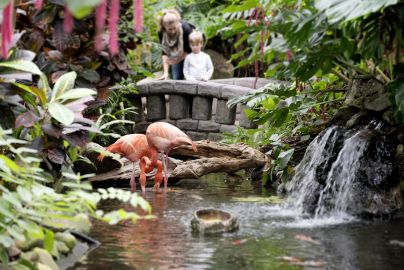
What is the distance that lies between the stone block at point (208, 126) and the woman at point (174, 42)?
3.34ft

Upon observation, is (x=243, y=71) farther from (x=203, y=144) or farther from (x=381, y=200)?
(x=381, y=200)

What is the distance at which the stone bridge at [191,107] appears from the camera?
10.1 metres

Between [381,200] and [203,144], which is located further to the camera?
[203,144]

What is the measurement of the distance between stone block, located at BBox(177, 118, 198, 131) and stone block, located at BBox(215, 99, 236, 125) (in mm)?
371

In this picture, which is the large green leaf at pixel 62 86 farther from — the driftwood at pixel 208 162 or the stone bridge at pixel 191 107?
the stone bridge at pixel 191 107

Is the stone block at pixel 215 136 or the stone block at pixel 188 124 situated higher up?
the stone block at pixel 188 124

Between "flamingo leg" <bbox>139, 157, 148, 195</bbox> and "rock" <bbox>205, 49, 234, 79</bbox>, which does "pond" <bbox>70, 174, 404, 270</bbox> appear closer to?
"flamingo leg" <bbox>139, 157, 148, 195</bbox>

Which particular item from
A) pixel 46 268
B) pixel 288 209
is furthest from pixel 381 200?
pixel 46 268

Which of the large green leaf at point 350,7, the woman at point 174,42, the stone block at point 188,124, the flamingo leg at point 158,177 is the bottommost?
the flamingo leg at point 158,177

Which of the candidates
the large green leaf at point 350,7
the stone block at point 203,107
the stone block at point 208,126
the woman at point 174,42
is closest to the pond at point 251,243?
the large green leaf at point 350,7

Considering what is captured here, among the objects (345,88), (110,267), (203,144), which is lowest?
(110,267)

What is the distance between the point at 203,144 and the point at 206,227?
3.27 meters

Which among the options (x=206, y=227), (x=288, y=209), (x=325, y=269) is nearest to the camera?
(x=325, y=269)

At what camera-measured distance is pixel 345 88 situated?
6.74m
